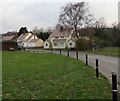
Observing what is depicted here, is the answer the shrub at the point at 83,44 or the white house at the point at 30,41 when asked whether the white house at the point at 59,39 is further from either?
the shrub at the point at 83,44

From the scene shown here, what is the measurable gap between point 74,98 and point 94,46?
34.7 meters

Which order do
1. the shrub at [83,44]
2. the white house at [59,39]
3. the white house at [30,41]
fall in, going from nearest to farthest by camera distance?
the shrub at [83,44] < the white house at [59,39] < the white house at [30,41]

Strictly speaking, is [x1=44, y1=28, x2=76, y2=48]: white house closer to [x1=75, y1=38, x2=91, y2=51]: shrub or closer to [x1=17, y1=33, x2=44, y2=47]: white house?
[x1=17, y1=33, x2=44, y2=47]: white house

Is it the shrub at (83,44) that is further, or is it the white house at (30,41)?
the white house at (30,41)

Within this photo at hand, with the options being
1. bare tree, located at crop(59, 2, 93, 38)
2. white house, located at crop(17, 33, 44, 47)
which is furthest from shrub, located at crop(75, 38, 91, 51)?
white house, located at crop(17, 33, 44, 47)

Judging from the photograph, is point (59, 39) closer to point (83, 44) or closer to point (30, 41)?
point (30, 41)

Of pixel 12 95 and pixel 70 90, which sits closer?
pixel 12 95

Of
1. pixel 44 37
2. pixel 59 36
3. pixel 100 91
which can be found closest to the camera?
pixel 100 91

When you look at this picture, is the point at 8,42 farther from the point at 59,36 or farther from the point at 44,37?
the point at 44,37

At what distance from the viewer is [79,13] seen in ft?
161

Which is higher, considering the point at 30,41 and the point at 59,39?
the point at 59,39

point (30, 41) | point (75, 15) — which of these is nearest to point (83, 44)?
point (75, 15)

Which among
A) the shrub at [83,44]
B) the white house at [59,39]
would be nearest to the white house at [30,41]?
the white house at [59,39]

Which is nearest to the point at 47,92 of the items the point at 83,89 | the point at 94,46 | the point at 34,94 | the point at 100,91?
the point at 34,94
